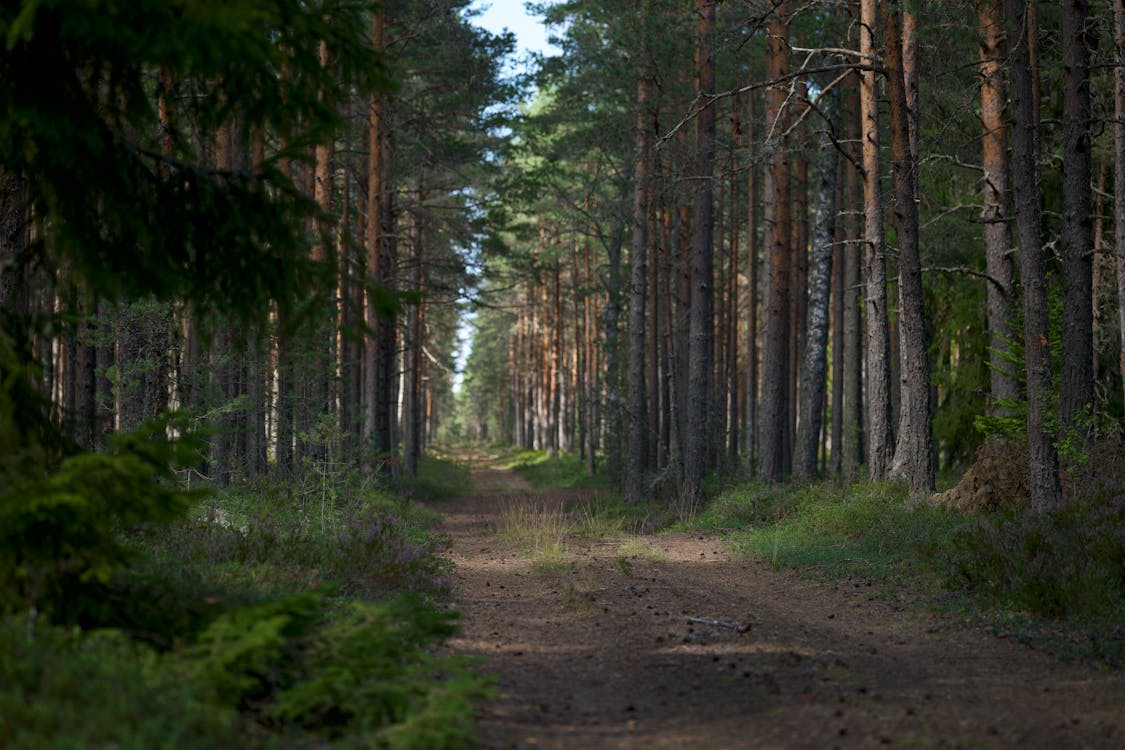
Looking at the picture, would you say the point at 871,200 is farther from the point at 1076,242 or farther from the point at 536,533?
the point at 536,533

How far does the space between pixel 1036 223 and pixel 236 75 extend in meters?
9.84

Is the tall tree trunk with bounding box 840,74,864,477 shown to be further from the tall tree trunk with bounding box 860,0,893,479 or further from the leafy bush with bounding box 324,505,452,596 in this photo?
the leafy bush with bounding box 324,505,452,596

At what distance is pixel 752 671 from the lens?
673 centimetres

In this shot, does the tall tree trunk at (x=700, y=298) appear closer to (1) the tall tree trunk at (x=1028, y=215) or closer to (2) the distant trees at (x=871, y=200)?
(2) the distant trees at (x=871, y=200)

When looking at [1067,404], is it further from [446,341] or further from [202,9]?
[446,341]

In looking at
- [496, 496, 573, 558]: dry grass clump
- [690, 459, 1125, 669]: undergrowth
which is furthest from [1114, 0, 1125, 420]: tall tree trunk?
[496, 496, 573, 558]: dry grass clump

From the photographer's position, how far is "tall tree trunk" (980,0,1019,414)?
15982 millimetres

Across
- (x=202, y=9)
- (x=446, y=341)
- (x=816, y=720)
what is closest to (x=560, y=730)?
(x=816, y=720)

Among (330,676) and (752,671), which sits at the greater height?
(330,676)

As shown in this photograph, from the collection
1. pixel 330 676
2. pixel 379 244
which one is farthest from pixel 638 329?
pixel 330 676

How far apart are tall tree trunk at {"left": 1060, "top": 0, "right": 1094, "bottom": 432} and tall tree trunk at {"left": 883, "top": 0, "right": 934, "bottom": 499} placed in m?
2.07

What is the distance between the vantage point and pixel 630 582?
36.2 ft

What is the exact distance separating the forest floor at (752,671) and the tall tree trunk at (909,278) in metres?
3.91

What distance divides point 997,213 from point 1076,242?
332cm
